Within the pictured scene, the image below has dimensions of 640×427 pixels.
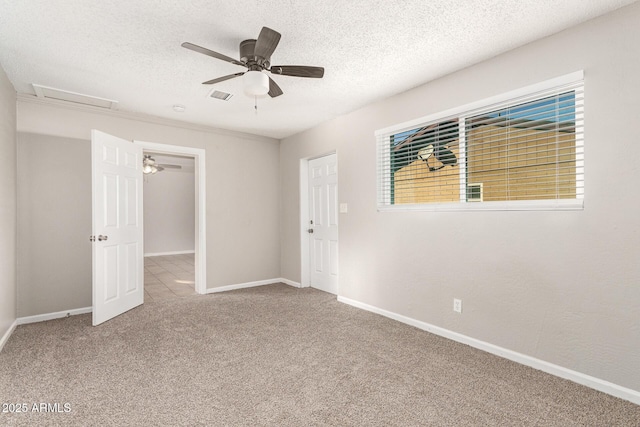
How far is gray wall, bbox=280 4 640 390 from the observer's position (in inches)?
79.8

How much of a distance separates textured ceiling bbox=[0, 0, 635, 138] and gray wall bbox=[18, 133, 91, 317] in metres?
0.68

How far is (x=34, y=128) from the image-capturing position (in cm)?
354

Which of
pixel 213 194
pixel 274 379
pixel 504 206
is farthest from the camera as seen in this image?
pixel 213 194

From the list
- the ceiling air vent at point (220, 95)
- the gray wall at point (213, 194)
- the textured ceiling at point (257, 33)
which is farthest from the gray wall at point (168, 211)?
the ceiling air vent at point (220, 95)

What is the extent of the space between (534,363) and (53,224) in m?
4.82

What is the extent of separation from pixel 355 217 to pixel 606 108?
98.1 inches

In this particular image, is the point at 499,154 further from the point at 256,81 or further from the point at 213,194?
the point at 213,194

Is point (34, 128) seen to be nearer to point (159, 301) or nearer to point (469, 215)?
point (159, 301)

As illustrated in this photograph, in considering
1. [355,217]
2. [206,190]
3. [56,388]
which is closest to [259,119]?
[206,190]

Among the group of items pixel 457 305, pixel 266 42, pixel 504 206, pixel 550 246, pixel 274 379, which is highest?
pixel 266 42

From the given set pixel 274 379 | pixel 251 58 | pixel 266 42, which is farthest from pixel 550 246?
pixel 251 58

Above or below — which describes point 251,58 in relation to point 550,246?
above

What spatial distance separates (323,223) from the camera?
15.9 ft

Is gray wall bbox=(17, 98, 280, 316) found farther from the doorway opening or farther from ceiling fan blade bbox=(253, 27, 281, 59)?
ceiling fan blade bbox=(253, 27, 281, 59)
